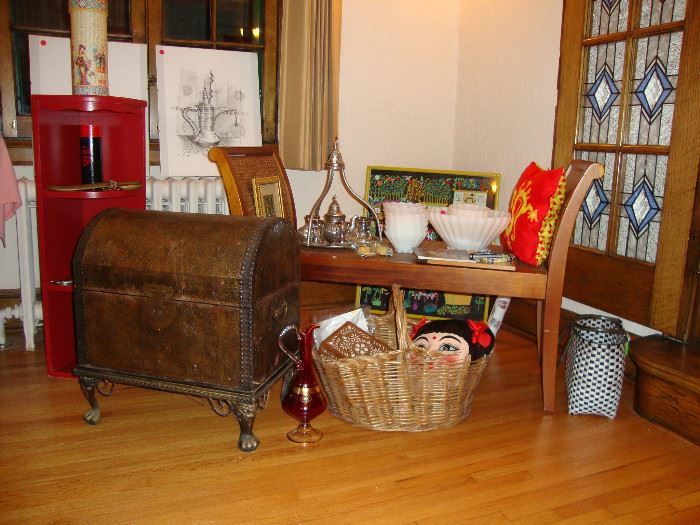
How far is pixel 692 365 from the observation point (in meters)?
2.17

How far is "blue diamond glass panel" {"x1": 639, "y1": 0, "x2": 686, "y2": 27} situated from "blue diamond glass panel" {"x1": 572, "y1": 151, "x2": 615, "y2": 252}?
1.71ft

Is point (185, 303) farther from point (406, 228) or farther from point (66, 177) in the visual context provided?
point (66, 177)

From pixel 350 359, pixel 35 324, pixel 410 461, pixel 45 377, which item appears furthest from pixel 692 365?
pixel 35 324

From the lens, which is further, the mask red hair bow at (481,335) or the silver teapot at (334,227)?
the silver teapot at (334,227)

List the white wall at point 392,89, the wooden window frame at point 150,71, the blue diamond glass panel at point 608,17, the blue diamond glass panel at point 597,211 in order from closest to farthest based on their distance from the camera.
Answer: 1. the blue diamond glass panel at point 608,17
2. the blue diamond glass panel at point 597,211
3. the wooden window frame at point 150,71
4. the white wall at point 392,89

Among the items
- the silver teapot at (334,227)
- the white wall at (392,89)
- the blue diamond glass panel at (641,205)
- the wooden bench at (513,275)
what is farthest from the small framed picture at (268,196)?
the blue diamond glass panel at (641,205)

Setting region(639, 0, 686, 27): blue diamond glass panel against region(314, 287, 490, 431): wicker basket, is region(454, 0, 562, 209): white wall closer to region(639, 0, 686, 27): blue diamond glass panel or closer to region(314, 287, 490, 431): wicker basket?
region(639, 0, 686, 27): blue diamond glass panel

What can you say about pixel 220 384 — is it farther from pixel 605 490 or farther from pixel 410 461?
pixel 605 490

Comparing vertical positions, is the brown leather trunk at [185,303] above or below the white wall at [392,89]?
below

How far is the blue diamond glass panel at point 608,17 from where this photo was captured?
2.60 metres

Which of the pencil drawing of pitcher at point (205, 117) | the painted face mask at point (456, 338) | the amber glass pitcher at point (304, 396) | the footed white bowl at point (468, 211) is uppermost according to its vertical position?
the pencil drawing of pitcher at point (205, 117)

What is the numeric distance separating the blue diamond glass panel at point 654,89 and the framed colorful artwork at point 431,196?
745mm

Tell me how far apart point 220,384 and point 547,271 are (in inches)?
44.7

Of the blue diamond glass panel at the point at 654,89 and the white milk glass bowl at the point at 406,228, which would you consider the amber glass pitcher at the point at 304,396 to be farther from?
the blue diamond glass panel at the point at 654,89
